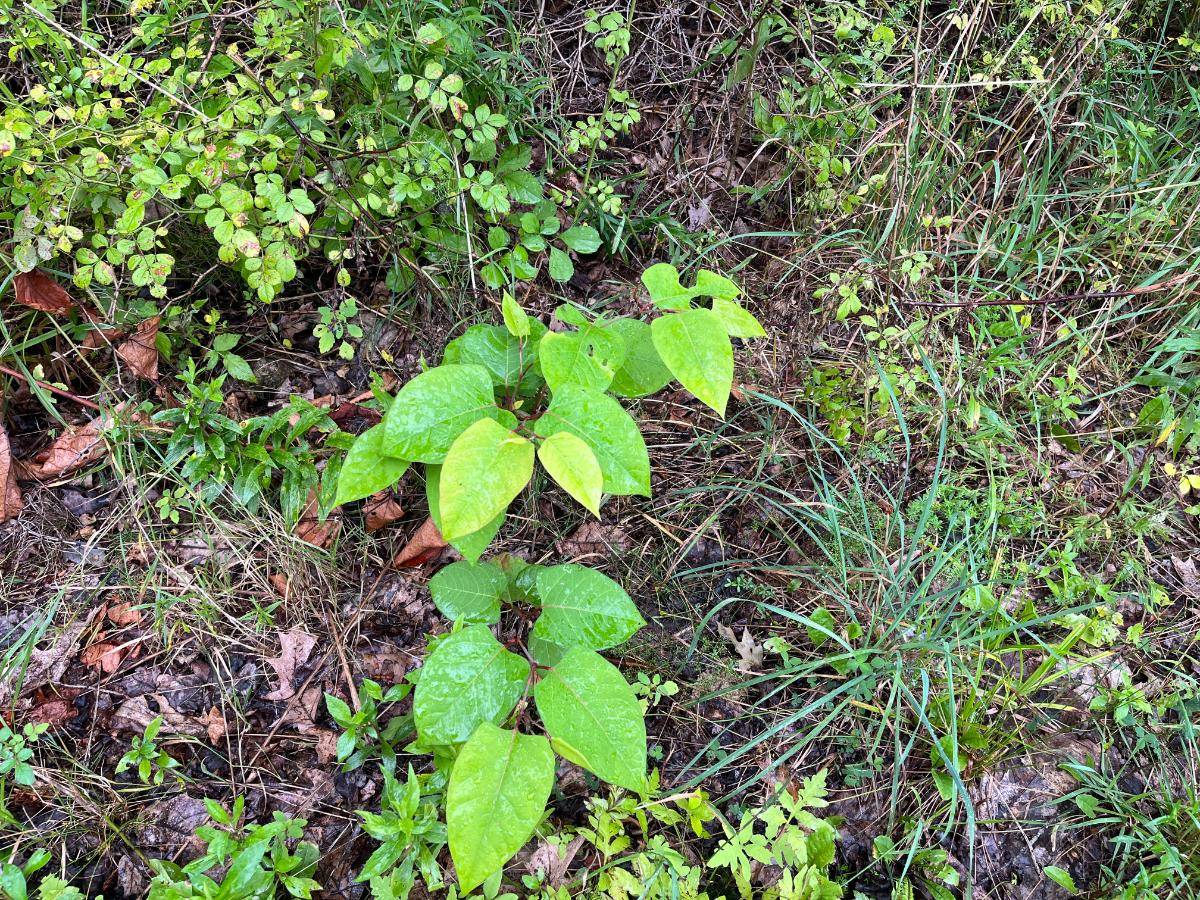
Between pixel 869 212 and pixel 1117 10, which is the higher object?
pixel 1117 10

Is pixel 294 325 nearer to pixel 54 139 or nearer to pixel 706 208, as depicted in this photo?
pixel 54 139

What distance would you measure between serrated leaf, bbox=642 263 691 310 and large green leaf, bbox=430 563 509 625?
2.23 feet

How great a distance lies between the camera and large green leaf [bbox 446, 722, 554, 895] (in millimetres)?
1180

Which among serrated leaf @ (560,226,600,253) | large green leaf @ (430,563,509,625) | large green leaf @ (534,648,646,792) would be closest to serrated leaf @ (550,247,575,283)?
serrated leaf @ (560,226,600,253)

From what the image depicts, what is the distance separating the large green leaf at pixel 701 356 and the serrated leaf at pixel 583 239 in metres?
0.99

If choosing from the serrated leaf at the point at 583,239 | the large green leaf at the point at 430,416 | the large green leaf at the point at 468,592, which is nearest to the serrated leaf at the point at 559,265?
the serrated leaf at the point at 583,239

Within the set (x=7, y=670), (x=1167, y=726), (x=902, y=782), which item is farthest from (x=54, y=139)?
(x=1167, y=726)

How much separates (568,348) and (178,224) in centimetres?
137

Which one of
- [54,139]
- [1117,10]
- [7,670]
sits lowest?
[7,670]

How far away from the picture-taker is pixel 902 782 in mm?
1773

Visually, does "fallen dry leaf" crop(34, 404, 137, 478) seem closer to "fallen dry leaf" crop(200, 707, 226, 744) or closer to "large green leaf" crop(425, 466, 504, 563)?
"fallen dry leaf" crop(200, 707, 226, 744)

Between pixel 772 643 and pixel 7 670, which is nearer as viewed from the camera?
pixel 7 670

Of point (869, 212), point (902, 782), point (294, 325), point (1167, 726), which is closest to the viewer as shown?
point (902, 782)

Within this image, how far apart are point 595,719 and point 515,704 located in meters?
0.20
